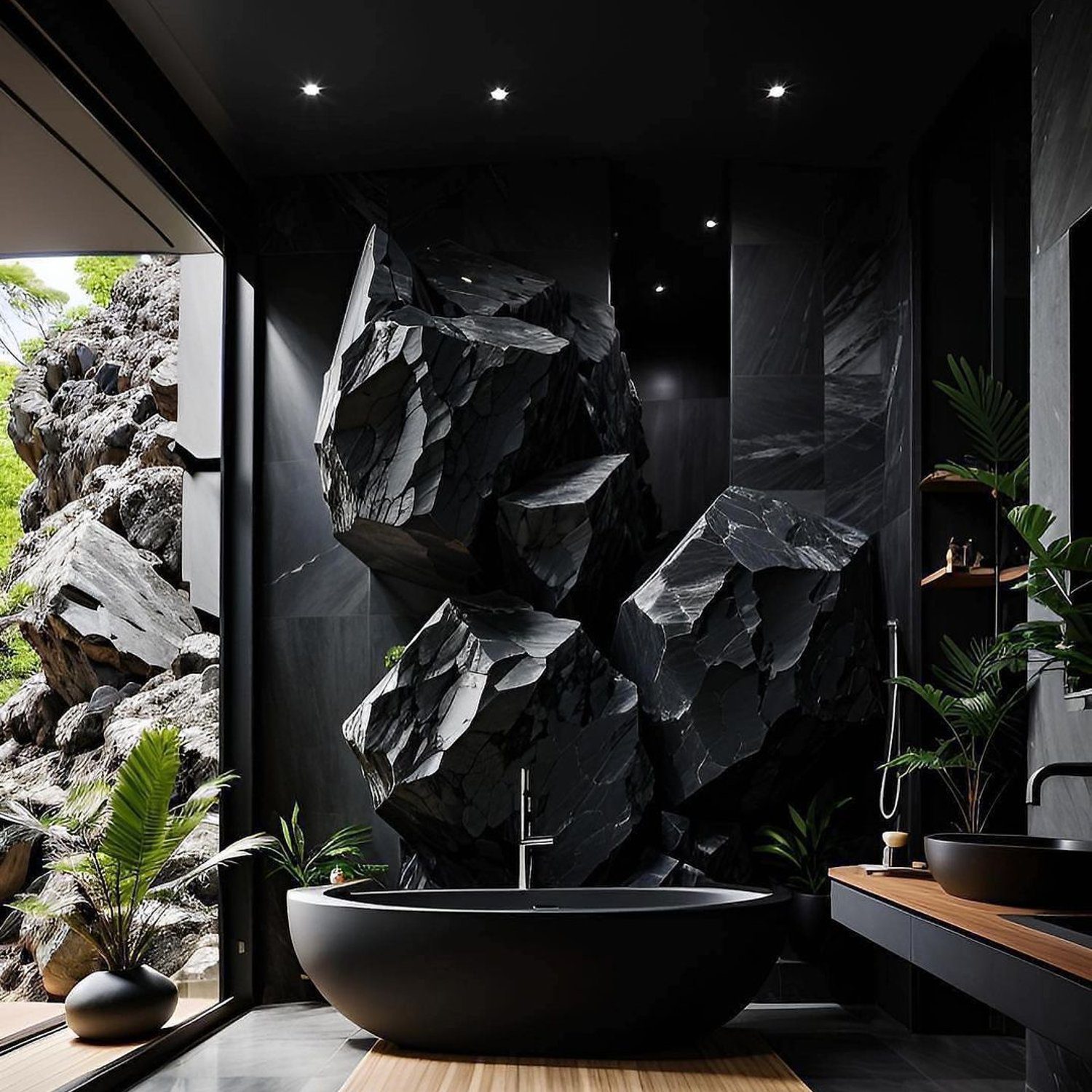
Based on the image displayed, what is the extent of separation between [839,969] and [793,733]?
3.47 feet

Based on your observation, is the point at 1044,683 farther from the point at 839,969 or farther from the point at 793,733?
the point at 839,969

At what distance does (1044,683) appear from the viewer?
3336 millimetres

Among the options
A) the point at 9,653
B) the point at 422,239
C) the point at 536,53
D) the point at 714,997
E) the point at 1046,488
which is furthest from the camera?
the point at 9,653

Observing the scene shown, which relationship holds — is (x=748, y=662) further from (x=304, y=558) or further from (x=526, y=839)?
(x=304, y=558)

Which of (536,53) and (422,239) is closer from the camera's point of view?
(536,53)

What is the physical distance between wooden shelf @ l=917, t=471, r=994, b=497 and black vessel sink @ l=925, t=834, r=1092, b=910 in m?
2.26

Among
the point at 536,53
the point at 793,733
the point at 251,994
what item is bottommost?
the point at 251,994

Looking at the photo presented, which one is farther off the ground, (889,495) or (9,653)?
(889,495)

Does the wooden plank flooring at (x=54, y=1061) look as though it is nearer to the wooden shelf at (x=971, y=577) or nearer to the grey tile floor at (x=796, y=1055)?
the grey tile floor at (x=796, y=1055)

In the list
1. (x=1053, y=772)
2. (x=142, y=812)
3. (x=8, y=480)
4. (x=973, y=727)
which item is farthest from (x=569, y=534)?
(x=8, y=480)

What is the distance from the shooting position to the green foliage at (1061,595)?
107 inches

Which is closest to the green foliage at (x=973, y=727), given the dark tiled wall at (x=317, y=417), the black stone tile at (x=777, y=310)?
the black stone tile at (x=777, y=310)

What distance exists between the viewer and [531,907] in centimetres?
451

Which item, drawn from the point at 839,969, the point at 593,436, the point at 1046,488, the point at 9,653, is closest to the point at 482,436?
the point at 593,436
